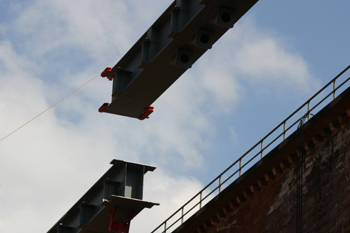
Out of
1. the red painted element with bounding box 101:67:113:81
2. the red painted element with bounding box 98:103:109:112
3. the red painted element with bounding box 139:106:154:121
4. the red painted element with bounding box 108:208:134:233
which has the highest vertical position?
the red painted element with bounding box 101:67:113:81

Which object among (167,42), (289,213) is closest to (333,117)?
(289,213)

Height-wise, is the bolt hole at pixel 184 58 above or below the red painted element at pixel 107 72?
below

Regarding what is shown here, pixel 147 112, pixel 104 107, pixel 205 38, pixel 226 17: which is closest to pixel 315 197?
pixel 147 112

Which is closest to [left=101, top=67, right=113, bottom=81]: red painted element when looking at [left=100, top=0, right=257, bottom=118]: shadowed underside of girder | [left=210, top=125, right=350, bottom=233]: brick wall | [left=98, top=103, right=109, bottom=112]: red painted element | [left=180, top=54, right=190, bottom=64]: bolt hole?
[left=100, top=0, right=257, bottom=118]: shadowed underside of girder

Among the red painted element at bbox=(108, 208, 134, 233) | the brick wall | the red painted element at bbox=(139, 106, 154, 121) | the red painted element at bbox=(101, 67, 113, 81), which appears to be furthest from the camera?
the brick wall

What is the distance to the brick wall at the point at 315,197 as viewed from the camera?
23.2m

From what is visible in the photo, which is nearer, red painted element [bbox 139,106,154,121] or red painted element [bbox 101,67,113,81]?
red painted element [bbox 139,106,154,121]

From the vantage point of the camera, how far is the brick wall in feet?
76.2

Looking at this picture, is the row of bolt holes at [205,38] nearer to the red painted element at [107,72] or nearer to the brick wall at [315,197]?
the red painted element at [107,72]

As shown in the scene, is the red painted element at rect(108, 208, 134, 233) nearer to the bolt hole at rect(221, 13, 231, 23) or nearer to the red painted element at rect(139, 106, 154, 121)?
the red painted element at rect(139, 106, 154, 121)

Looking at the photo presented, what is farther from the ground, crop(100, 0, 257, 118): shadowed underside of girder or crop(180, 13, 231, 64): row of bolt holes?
crop(100, 0, 257, 118): shadowed underside of girder

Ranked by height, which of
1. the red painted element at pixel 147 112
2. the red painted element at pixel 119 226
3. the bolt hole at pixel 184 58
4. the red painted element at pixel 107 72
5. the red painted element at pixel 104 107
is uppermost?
the red painted element at pixel 107 72

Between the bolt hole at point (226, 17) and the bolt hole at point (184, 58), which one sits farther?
the bolt hole at point (184, 58)

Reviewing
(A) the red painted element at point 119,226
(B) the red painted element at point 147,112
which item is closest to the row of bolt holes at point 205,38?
(B) the red painted element at point 147,112
